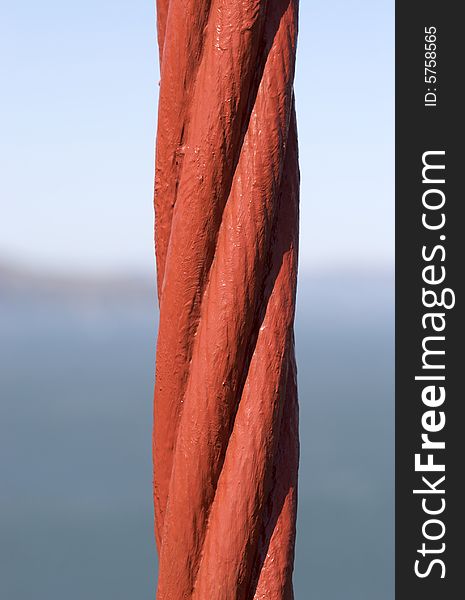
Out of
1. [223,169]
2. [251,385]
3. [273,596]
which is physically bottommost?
[273,596]

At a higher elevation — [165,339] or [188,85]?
[188,85]

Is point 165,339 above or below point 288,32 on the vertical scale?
below

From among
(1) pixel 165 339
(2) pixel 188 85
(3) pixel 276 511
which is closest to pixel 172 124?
(2) pixel 188 85

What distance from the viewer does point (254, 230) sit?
0.54 meters

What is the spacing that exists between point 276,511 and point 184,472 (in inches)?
2.7

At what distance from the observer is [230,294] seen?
0.54 m

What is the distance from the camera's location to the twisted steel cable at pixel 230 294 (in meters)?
0.54

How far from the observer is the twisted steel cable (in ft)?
1.77

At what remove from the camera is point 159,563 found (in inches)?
23.0

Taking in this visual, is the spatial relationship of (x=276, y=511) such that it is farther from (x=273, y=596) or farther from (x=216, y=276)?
(x=216, y=276)

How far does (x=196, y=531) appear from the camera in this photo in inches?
22.0

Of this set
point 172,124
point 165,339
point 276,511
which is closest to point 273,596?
point 276,511

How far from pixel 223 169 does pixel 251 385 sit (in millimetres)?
138

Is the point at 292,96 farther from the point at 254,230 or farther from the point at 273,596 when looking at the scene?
the point at 273,596
